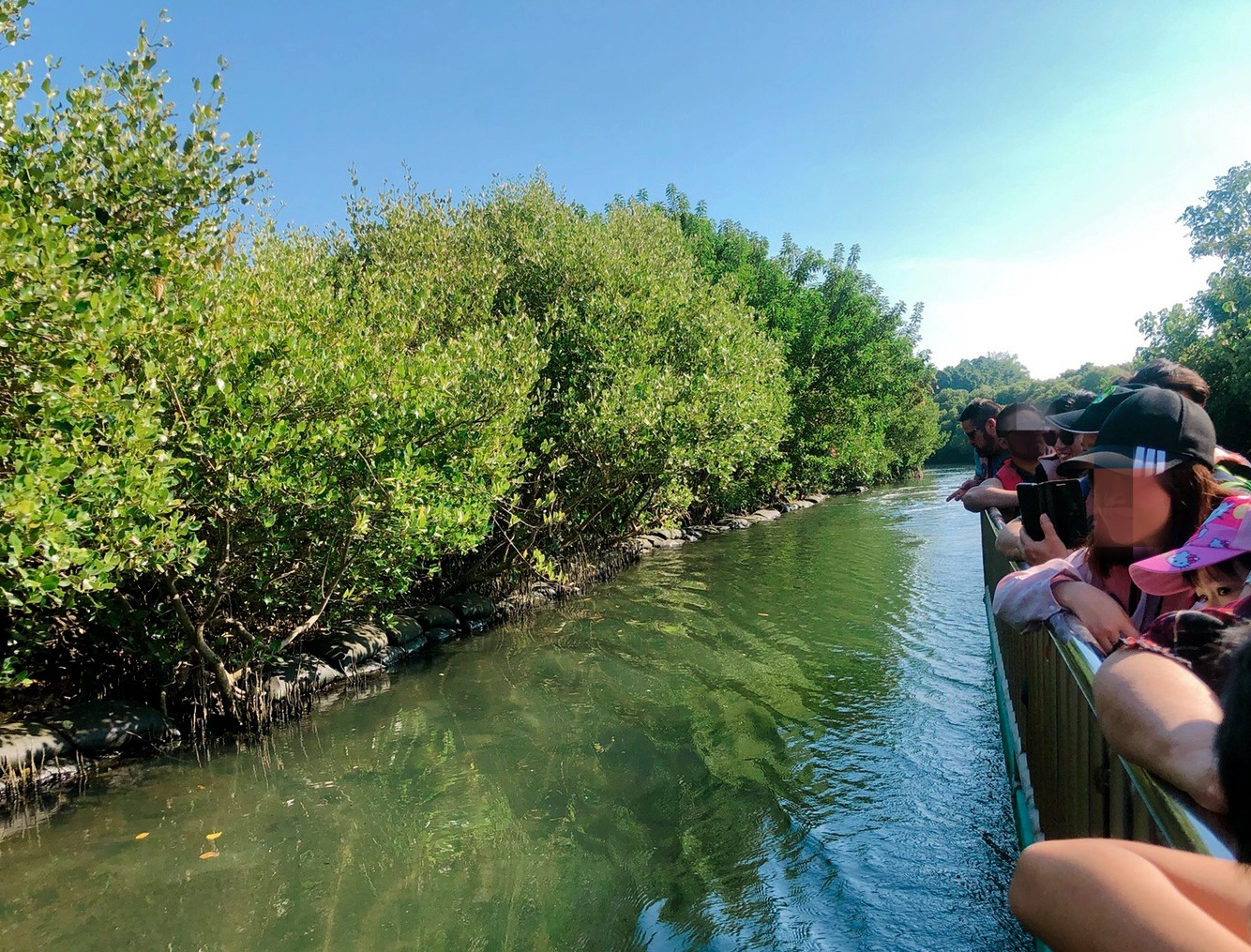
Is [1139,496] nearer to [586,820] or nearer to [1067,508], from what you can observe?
[1067,508]

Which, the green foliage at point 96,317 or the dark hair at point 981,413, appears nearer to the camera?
the green foliage at point 96,317

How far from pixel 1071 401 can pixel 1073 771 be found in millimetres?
3700

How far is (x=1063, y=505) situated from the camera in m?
3.14

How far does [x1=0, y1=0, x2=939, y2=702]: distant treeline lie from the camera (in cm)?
584

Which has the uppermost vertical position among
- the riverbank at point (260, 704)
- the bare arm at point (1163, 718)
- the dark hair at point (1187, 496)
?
the dark hair at point (1187, 496)

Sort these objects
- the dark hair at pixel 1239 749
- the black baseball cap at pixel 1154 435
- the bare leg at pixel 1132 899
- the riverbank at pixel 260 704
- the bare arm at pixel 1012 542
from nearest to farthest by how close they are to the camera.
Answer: the dark hair at pixel 1239 749, the bare leg at pixel 1132 899, the black baseball cap at pixel 1154 435, the bare arm at pixel 1012 542, the riverbank at pixel 260 704

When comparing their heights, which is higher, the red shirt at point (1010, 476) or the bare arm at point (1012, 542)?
the red shirt at point (1010, 476)

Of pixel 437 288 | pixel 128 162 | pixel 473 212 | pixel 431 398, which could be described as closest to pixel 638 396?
pixel 437 288

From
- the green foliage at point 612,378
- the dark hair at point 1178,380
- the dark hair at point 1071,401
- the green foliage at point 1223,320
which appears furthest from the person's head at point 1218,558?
the green foliage at point 1223,320

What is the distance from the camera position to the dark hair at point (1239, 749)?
3.54ft

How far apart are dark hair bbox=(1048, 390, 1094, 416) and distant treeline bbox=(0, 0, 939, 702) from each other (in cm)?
670

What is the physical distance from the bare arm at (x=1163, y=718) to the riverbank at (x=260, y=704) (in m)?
8.96

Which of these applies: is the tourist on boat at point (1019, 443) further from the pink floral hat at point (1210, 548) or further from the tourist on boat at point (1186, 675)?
the tourist on boat at point (1186, 675)

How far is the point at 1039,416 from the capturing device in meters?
6.07
